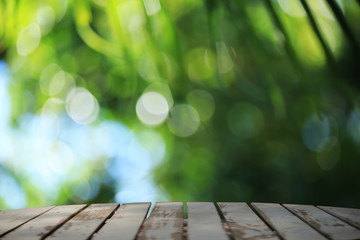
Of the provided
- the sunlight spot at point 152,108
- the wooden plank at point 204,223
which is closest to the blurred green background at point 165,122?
the sunlight spot at point 152,108

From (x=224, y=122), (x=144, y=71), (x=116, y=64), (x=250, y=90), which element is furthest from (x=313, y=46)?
(x=116, y=64)

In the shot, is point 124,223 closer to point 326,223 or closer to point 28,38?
point 326,223

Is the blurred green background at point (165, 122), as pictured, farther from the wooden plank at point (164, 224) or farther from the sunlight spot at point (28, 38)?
the wooden plank at point (164, 224)

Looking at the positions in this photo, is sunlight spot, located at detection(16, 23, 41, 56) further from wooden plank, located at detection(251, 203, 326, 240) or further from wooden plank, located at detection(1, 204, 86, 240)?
wooden plank, located at detection(251, 203, 326, 240)

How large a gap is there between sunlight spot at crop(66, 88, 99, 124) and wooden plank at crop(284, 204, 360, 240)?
2.35 metres

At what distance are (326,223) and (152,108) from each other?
8.25 ft

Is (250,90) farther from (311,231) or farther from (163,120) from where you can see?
(311,231)

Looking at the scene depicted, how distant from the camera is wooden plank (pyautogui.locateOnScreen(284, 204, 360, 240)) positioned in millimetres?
958

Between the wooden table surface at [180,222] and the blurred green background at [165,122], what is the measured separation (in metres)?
1.98

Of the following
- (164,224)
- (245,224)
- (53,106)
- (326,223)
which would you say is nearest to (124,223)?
(164,224)

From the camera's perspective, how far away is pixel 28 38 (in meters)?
3.28

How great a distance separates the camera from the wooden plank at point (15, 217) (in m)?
1.10

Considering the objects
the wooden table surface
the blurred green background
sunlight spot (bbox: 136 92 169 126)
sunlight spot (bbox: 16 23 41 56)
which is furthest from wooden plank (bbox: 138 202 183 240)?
sunlight spot (bbox: 16 23 41 56)

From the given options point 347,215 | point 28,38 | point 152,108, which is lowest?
point 347,215
